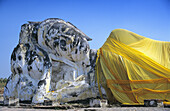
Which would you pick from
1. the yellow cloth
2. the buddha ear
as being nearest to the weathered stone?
the buddha ear

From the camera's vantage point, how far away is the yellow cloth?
32.7 feet

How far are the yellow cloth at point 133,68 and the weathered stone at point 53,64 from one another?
80 centimetres

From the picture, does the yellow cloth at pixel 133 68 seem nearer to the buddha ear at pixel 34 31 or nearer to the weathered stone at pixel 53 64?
the weathered stone at pixel 53 64

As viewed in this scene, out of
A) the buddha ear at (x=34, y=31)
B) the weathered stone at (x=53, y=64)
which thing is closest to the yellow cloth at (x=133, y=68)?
the weathered stone at (x=53, y=64)

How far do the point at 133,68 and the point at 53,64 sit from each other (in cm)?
431

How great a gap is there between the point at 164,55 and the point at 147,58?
1.18m

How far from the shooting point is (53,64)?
12172mm

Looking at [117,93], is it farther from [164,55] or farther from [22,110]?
[22,110]

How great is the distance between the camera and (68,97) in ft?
35.6

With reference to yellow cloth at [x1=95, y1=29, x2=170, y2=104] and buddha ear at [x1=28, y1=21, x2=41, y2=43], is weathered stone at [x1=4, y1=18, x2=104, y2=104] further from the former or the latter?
yellow cloth at [x1=95, y1=29, x2=170, y2=104]

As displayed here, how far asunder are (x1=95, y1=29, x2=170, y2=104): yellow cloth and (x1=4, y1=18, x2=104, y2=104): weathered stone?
802 millimetres

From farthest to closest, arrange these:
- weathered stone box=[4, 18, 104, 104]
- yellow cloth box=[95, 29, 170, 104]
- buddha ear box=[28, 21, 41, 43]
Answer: buddha ear box=[28, 21, 41, 43]
weathered stone box=[4, 18, 104, 104]
yellow cloth box=[95, 29, 170, 104]

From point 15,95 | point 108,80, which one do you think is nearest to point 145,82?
point 108,80

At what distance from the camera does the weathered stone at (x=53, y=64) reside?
36.4 ft
